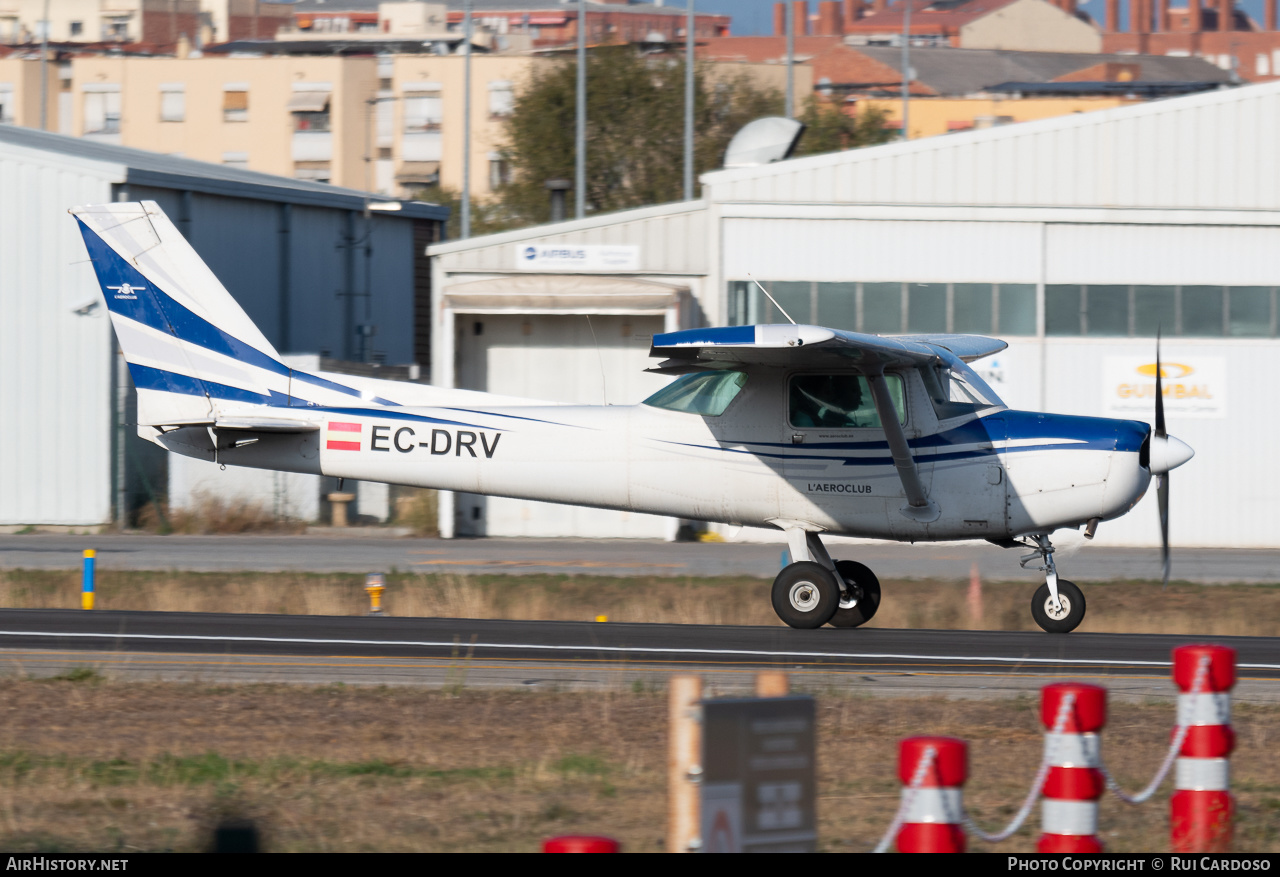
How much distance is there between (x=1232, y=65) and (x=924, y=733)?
12426cm

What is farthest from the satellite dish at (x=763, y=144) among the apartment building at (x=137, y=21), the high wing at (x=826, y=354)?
the apartment building at (x=137, y=21)

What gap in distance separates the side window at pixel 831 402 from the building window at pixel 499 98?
2705 inches

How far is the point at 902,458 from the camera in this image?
13.5 m

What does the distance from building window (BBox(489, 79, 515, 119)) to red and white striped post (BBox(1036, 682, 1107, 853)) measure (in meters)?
77.3

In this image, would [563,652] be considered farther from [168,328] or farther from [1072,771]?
[1072,771]

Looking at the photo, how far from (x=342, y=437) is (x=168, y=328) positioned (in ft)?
6.83

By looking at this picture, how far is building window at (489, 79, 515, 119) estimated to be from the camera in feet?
264

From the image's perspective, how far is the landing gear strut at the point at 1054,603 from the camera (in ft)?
45.2

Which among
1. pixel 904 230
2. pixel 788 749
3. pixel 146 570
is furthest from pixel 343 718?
pixel 904 230

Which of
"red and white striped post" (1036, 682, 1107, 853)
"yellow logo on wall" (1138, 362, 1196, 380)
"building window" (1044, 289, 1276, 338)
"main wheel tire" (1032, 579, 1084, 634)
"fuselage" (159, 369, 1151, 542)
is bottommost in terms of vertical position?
"main wheel tire" (1032, 579, 1084, 634)

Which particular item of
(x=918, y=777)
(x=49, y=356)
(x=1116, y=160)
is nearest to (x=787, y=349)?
(x=918, y=777)

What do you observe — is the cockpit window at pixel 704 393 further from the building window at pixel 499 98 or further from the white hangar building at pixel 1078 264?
the building window at pixel 499 98

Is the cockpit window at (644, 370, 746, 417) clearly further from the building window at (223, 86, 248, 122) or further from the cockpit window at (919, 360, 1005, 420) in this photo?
the building window at (223, 86, 248, 122)

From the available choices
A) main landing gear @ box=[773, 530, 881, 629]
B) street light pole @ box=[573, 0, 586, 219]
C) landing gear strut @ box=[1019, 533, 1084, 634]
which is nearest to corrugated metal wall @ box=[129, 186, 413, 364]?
street light pole @ box=[573, 0, 586, 219]
